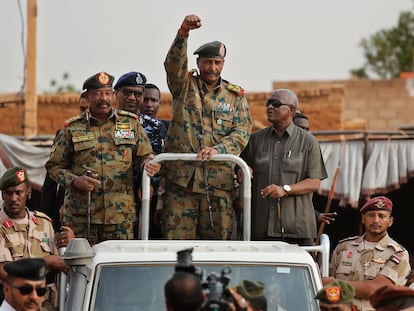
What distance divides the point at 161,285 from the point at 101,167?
1665mm

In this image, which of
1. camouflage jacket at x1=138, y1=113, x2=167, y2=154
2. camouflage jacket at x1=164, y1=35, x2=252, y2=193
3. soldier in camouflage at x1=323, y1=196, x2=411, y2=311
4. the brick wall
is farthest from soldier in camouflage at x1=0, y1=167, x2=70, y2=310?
the brick wall

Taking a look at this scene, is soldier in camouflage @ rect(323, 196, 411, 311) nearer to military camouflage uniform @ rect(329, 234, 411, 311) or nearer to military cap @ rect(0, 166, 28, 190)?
military camouflage uniform @ rect(329, 234, 411, 311)

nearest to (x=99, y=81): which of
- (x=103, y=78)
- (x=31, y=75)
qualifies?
(x=103, y=78)

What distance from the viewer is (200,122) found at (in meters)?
7.12

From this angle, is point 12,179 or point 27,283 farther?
point 12,179

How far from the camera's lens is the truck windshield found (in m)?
5.42

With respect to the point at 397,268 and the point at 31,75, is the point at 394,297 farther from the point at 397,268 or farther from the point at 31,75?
the point at 31,75

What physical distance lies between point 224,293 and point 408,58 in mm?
36084

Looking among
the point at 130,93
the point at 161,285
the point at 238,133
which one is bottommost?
the point at 161,285

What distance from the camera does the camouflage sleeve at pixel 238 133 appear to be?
22.8 feet

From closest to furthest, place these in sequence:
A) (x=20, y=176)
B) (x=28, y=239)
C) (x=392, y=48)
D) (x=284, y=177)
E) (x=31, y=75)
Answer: (x=28, y=239) → (x=20, y=176) → (x=284, y=177) → (x=31, y=75) → (x=392, y=48)

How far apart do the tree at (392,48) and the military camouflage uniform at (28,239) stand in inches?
1328

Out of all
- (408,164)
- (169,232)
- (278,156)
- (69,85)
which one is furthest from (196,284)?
(69,85)

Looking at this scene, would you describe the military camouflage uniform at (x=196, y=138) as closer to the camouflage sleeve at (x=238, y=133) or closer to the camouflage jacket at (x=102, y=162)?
the camouflage sleeve at (x=238, y=133)
